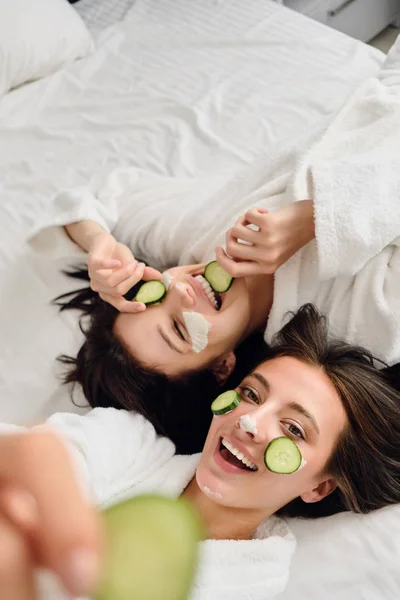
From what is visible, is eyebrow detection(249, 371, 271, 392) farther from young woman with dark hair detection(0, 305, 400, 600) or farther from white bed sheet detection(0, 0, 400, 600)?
white bed sheet detection(0, 0, 400, 600)

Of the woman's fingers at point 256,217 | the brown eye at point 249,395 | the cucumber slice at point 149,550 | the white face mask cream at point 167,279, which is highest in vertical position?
the cucumber slice at point 149,550

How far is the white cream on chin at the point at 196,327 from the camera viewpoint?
41.3 inches

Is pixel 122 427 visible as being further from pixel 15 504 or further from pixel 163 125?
pixel 163 125

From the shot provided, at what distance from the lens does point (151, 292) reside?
43.4 inches

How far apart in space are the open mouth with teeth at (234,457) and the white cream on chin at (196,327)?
0.19 meters

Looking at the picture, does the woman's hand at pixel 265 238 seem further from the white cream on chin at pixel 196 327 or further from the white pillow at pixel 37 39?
the white pillow at pixel 37 39

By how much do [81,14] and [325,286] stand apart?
146 centimetres

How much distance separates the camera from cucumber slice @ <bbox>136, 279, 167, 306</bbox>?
1085 millimetres

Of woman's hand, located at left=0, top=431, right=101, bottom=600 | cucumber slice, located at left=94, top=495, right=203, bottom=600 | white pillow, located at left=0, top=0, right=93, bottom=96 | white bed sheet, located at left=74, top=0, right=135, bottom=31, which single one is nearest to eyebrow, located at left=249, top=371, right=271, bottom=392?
cucumber slice, located at left=94, top=495, right=203, bottom=600

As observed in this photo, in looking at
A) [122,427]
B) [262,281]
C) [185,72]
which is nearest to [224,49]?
[185,72]

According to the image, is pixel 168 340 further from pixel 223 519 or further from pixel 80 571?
pixel 80 571

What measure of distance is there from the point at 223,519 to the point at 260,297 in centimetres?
46

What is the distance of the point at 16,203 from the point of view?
1.48m

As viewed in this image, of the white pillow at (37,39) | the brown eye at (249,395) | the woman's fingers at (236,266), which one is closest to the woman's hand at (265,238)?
the woman's fingers at (236,266)
